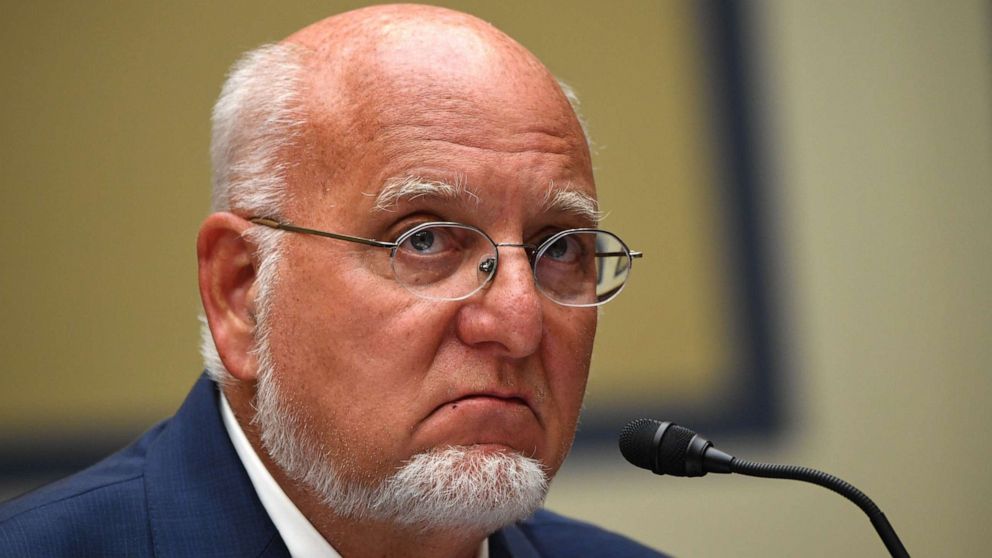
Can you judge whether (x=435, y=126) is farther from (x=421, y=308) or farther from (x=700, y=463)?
(x=700, y=463)

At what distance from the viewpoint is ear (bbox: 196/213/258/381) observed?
1.86 meters

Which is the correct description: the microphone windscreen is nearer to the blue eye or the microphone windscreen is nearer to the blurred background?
the blue eye

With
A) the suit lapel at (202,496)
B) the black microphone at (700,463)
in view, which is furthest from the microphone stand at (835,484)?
the suit lapel at (202,496)

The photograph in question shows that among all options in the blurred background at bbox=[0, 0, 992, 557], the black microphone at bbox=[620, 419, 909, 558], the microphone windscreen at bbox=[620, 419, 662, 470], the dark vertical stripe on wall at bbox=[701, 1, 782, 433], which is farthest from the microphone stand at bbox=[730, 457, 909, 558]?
the dark vertical stripe on wall at bbox=[701, 1, 782, 433]

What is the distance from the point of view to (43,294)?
3613 mm

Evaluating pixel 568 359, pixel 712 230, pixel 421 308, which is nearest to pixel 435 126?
pixel 421 308

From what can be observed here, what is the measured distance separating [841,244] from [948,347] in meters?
0.50

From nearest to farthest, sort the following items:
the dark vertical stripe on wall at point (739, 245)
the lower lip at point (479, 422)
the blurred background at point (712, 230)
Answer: the lower lip at point (479, 422)
the blurred background at point (712, 230)
the dark vertical stripe on wall at point (739, 245)

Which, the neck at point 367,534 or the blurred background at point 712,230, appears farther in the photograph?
the blurred background at point 712,230

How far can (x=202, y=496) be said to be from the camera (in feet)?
5.94

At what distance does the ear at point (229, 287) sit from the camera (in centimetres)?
186

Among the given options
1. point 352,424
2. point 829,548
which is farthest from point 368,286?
point 829,548

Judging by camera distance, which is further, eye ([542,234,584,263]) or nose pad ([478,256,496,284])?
eye ([542,234,584,263])

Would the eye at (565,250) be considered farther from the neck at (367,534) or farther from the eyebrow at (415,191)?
the neck at (367,534)
